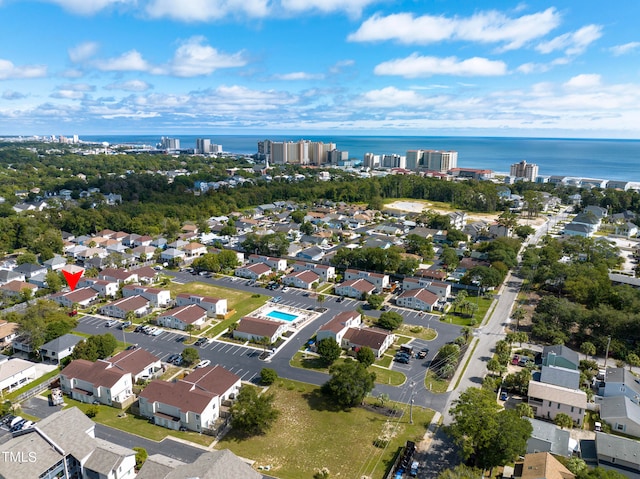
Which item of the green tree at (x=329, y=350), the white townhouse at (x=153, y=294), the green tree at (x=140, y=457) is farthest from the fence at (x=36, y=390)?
the green tree at (x=329, y=350)

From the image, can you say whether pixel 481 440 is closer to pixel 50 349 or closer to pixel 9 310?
pixel 50 349

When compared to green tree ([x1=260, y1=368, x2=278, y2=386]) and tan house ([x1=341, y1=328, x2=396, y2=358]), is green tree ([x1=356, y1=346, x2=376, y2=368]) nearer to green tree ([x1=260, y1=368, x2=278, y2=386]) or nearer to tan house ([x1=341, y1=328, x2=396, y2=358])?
tan house ([x1=341, y1=328, x2=396, y2=358])

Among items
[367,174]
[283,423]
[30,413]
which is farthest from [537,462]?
[367,174]

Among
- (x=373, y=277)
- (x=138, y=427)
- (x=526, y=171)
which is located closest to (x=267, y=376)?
(x=138, y=427)

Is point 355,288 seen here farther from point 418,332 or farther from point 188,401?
point 188,401

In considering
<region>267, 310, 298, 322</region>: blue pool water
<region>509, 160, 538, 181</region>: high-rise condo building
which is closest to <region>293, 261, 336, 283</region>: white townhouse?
<region>267, 310, 298, 322</region>: blue pool water
